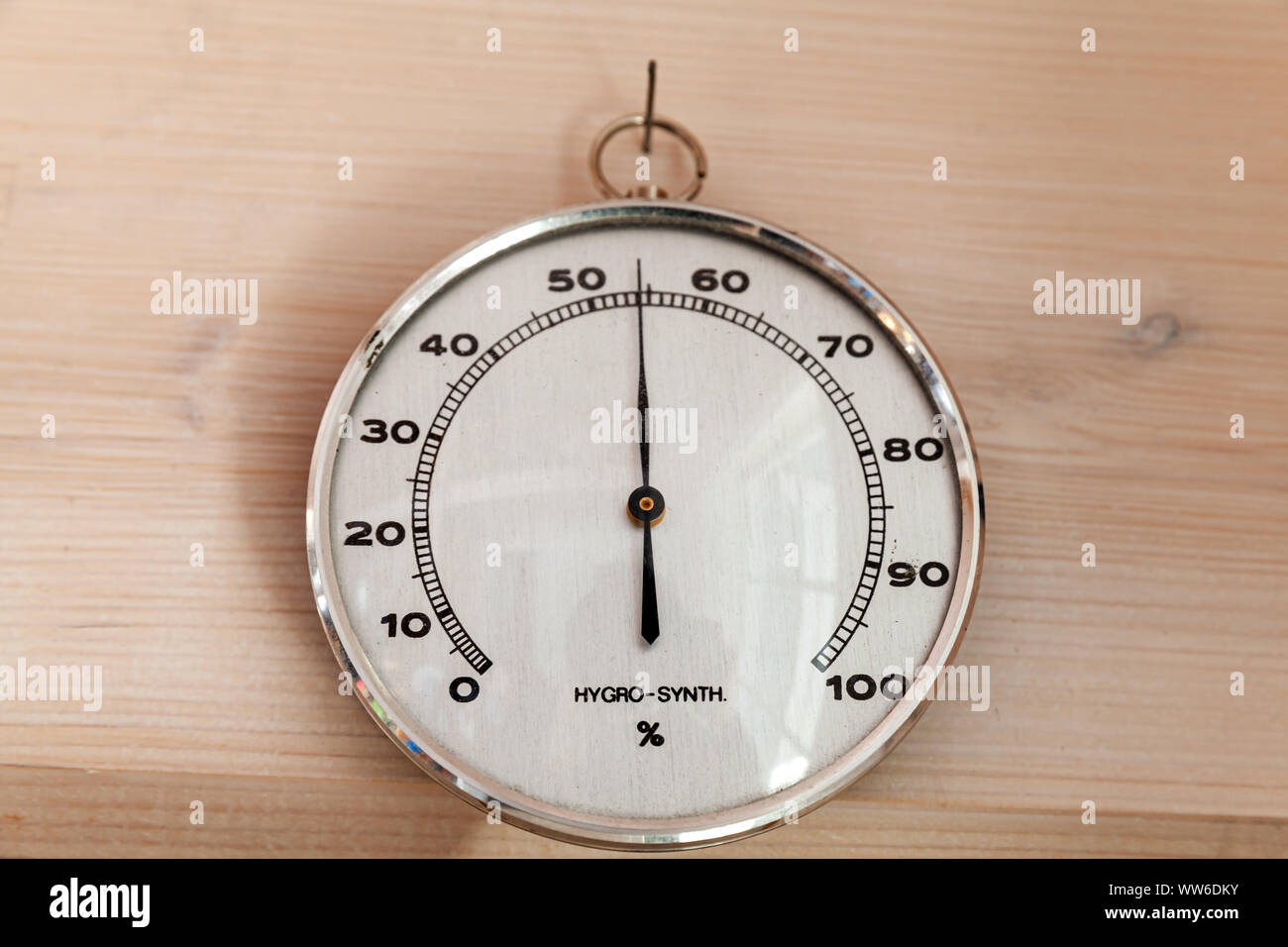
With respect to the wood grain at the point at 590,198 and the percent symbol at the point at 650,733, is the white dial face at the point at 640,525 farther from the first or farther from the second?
the wood grain at the point at 590,198

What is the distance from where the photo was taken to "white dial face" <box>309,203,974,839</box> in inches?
35.0

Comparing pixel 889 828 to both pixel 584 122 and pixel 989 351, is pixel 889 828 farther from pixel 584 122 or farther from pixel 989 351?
pixel 584 122

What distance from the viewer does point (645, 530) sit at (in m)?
0.93

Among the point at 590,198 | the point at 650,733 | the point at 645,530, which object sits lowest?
the point at 650,733

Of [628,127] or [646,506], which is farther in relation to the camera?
[628,127]

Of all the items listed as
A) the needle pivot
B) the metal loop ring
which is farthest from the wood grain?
the needle pivot

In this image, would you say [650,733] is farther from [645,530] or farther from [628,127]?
[628,127]

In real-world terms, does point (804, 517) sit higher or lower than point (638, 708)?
higher

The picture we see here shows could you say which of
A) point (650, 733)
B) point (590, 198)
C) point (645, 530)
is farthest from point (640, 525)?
point (590, 198)

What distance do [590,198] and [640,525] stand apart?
0.42 meters
